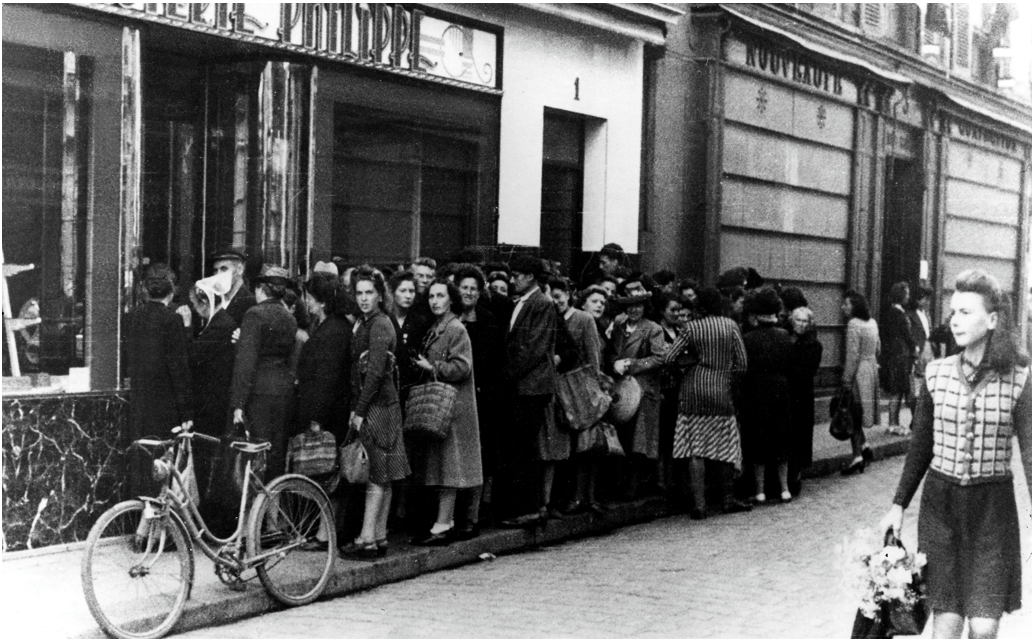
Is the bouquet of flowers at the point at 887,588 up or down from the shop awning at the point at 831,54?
down

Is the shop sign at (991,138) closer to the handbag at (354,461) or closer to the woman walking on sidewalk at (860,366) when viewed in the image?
the woman walking on sidewalk at (860,366)

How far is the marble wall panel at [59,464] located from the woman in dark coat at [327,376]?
1151 mm

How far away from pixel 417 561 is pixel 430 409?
92 centimetres

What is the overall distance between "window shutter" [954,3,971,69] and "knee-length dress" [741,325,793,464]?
5.46 meters

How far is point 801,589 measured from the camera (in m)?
7.72

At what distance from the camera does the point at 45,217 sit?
805cm

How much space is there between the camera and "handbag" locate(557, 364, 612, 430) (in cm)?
936

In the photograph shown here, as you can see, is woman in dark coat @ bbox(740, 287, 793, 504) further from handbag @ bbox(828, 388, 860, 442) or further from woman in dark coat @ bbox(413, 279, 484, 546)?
woman in dark coat @ bbox(413, 279, 484, 546)

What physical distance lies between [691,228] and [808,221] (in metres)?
2.23

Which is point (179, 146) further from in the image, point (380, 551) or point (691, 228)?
point (691, 228)

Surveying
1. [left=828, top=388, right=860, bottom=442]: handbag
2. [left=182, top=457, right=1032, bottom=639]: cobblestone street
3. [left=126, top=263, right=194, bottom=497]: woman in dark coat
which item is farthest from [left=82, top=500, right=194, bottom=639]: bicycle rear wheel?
[left=828, top=388, right=860, bottom=442]: handbag

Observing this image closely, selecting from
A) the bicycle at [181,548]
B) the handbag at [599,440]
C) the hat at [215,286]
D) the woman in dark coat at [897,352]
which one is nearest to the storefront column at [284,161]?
the hat at [215,286]

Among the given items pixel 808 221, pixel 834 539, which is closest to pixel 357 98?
pixel 834 539

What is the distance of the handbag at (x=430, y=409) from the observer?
26.8ft
